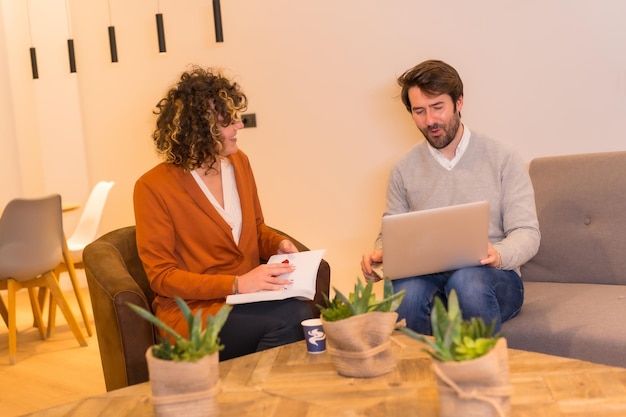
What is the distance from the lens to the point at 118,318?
2459 millimetres

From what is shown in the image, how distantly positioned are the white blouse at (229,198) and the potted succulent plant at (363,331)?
0.88m

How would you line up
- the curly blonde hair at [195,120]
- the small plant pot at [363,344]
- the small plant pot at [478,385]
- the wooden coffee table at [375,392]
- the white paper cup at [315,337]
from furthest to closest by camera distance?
the curly blonde hair at [195,120] → the white paper cup at [315,337] → the small plant pot at [363,344] → the wooden coffee table at [375,392] → the small plant pot at [478,385]

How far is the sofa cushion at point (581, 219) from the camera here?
9.23 ft

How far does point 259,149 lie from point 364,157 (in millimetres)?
643

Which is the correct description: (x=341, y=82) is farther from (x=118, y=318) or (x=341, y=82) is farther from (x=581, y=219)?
(x=118, y=318)

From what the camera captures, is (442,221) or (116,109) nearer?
(442,221)

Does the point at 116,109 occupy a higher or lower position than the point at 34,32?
lower

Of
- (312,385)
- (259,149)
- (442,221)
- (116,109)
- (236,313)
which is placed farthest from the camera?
(116,109)

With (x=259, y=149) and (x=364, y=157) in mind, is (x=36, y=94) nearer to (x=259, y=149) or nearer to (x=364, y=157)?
(x=259, y=149)

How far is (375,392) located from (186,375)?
45cm

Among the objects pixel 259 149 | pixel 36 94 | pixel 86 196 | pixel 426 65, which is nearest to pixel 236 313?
pixel 426 65

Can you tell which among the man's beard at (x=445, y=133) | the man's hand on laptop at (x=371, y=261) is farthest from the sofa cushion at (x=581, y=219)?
the man's hand on laptop at (x=371, y=261)

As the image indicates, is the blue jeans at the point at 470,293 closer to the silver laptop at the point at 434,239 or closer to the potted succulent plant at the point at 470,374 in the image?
the silver laptop at the point at 434,239

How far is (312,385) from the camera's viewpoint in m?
1.87
